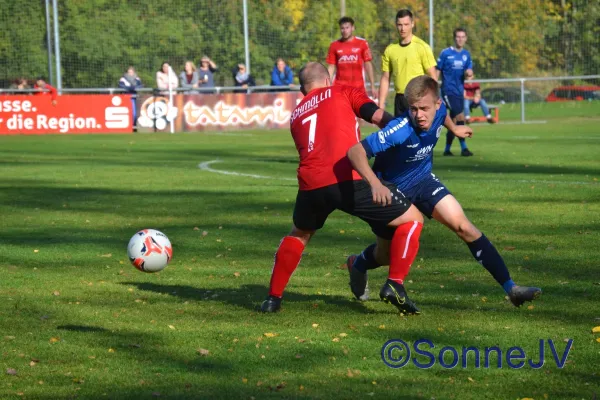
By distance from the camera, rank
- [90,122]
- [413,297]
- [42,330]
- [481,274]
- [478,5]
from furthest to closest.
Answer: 1. [478,5]
2. [90,122]
3. [481,274]
4. [413,297]
5. [42,330]

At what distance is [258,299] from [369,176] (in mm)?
1487

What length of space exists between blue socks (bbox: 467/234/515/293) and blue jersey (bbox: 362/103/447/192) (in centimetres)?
59

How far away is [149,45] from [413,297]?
99.5 ft

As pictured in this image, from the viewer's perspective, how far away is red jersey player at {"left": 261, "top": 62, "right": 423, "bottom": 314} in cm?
699

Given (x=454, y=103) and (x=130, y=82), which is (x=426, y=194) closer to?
(x=454, y=103)

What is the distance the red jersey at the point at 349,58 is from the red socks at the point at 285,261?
33.7 ft

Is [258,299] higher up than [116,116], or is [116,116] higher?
[116,116]

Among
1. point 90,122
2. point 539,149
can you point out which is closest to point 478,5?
point 90,122

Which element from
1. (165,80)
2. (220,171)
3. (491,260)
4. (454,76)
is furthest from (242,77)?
(491,260)

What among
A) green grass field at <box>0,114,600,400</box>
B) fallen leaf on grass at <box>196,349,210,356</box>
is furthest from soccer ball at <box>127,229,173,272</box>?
fallen leaf on grass at <box>196,349,210,356</box>

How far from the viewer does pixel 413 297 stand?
297 inches

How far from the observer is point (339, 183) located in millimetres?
6996

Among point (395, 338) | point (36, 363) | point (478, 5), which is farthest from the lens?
point (478, 5)

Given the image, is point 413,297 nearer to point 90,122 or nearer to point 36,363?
point 36,363
